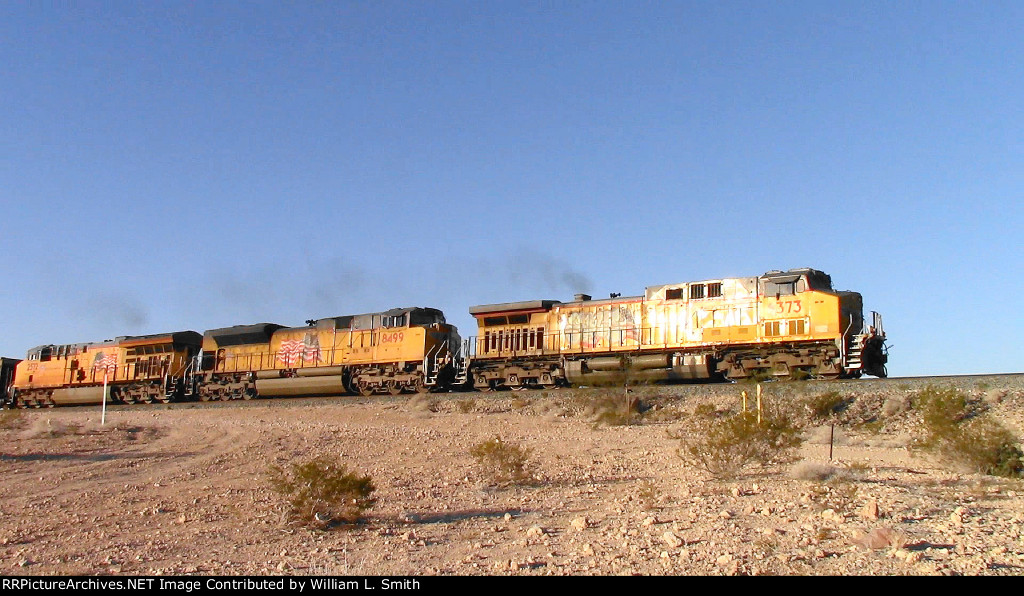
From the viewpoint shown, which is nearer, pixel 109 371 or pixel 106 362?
pixel 109 371

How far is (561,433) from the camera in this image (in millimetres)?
17516

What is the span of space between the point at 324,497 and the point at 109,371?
104 ft

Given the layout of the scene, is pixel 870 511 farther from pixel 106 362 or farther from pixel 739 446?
pixel 106 362

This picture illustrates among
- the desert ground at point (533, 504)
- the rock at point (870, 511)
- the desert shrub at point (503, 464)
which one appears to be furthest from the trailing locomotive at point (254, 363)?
the rock at point (870, 511)

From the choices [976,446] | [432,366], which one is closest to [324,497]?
[976,446]

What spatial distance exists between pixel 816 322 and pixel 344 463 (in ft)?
44.5

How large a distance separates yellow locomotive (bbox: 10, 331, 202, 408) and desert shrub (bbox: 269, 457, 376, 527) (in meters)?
27.5

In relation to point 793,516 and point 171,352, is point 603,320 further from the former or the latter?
point 171,352

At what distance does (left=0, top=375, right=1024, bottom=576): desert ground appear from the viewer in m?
6.27

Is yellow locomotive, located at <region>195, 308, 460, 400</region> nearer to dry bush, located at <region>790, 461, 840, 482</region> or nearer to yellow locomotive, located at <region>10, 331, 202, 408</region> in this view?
yellow locomotive, located at <region>10, 331, 202, 408</region>

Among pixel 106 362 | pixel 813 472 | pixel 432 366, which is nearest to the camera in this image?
pixel 813 472

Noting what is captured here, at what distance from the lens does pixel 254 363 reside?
103 ft

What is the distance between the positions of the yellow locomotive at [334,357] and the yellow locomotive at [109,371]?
131cm
